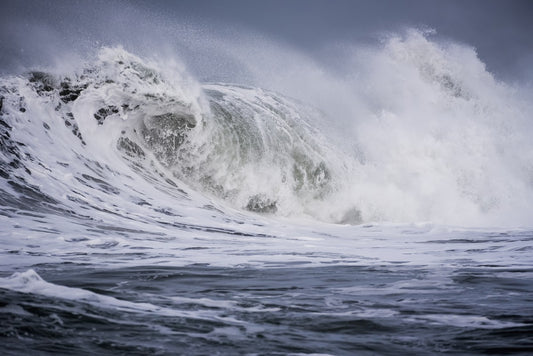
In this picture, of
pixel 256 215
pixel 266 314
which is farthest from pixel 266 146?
pixel 266 314

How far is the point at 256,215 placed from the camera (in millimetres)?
11633

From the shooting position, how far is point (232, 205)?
1200cm

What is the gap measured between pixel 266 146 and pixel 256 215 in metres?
2.41

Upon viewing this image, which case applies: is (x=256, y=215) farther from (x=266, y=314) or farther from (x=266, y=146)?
(x=266, y=314)

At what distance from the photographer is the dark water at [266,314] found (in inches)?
107

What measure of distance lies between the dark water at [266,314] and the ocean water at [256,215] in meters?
0.02

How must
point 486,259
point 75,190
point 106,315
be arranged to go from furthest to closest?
1. point 75,190
2. point 486,259
3. point 106,315

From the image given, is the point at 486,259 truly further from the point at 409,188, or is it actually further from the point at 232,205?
the point at 409,188

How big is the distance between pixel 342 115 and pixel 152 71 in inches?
276

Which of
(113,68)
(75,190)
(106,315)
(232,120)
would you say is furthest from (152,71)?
(106,315)

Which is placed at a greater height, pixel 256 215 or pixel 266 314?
pixel 256 215

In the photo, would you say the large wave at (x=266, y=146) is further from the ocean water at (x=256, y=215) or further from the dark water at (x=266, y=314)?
the dark water at (x=266, y=314)

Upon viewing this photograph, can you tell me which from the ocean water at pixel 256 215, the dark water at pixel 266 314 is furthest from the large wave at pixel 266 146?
the dark water at pixel 266 314

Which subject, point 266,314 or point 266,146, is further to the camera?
point 266,146
